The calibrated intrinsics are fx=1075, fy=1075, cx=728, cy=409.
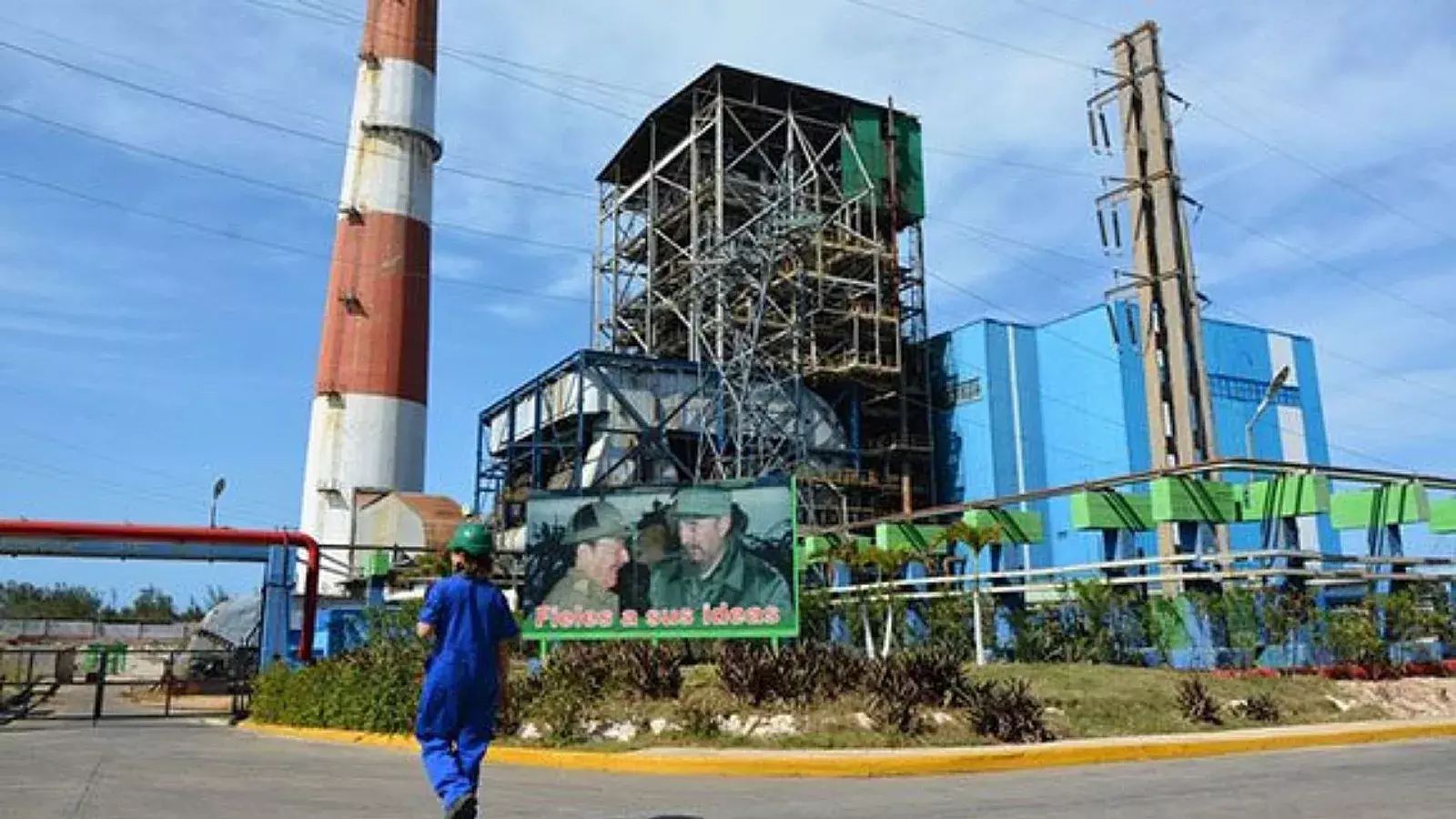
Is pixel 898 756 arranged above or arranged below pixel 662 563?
below

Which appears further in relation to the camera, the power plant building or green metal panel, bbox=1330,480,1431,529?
the power plant building

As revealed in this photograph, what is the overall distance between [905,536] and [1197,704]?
10847 millimetres

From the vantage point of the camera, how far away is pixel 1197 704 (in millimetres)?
12797

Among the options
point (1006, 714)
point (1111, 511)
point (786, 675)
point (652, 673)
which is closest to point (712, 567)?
point (652, 673)

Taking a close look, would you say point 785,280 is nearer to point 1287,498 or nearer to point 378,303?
point 378,303

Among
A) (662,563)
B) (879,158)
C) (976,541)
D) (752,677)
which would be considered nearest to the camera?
(752,677)

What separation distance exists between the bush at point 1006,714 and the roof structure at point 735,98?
36416mm

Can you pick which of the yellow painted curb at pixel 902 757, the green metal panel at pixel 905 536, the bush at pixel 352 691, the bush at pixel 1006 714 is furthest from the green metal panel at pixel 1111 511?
the bush at pixel 352 691

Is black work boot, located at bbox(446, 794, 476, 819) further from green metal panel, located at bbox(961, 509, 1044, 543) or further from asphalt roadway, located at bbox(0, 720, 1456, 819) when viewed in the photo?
green metal panel, located at bbox(961, 509, 1044, 543)

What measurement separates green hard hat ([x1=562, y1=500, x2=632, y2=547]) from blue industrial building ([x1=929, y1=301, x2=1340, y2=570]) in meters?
26.0

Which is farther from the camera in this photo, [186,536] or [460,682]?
[186,536]

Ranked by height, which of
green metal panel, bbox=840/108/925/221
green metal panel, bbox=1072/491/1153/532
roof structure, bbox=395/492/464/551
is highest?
green metal panel, bbox=840/108/925/221

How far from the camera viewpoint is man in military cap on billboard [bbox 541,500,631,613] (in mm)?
16375

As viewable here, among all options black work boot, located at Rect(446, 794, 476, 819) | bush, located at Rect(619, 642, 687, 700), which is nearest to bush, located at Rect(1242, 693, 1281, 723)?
bush, located at Rect(619, 642, 687, 700)
